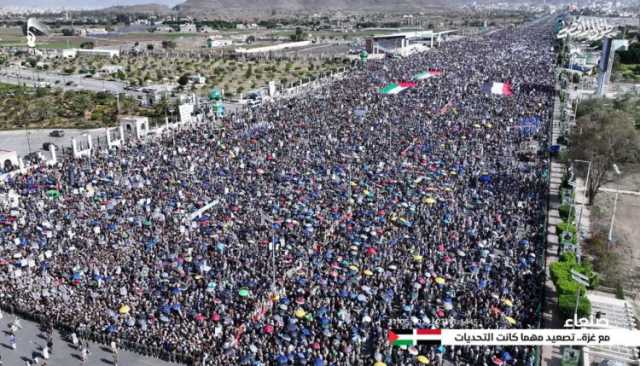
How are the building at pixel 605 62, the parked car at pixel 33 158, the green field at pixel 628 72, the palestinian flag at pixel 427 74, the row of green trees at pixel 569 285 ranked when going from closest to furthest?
the row of green trees at pixel 569 285
the parked car at pixel 33 158
the building at pixel 605 62
the palestinian flag at pixel 427 74
the green field at pixel 628 72

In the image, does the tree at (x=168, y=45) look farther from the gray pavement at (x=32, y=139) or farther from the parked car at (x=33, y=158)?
the parked car at (x=33, y=158)

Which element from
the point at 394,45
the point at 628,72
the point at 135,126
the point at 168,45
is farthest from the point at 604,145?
the point at 168,45

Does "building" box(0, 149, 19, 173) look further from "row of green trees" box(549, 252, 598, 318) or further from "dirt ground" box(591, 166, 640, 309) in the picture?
"dirt ground" box(591, 166, 640, 309)

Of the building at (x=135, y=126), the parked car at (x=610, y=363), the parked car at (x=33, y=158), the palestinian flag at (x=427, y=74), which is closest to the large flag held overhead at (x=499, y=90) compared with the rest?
the palestinian flag at (x=427, y=74)

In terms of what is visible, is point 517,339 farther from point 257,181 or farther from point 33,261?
point 257,181

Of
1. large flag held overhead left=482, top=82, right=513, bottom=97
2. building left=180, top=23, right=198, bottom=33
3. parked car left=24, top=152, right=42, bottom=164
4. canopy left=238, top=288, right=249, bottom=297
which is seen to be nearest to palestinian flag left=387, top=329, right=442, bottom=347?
canopy left=238, top=288, right=249, bottom=297
